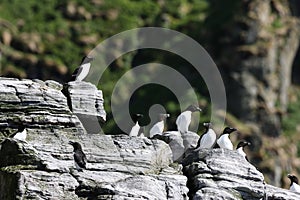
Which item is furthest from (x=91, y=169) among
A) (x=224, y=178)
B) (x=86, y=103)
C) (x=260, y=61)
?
(x=260, y=61)

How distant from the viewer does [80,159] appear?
26766mm

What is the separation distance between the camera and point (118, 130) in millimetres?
47844

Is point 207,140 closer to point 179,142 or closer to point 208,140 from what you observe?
point 208,140

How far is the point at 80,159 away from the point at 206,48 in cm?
2646

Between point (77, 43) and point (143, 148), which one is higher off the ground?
point (77, 43)

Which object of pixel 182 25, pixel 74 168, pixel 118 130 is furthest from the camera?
pixel 182 25

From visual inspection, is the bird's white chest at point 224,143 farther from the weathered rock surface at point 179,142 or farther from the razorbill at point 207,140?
the weathered rock surface at point 179,142

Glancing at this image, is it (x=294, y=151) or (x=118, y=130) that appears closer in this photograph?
(x=118, y=130)

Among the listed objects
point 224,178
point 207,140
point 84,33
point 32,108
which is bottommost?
point 224,178

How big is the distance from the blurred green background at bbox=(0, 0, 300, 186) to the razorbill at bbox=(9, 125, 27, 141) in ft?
68.5

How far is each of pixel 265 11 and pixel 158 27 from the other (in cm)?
492

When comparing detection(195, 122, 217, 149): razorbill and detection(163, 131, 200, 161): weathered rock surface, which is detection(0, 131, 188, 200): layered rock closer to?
detection(163, 131, 200, 161): weathered rock surface

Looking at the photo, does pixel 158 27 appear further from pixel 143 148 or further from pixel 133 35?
pixel 143 148

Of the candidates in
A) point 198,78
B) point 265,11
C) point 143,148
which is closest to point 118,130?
point 198,78
